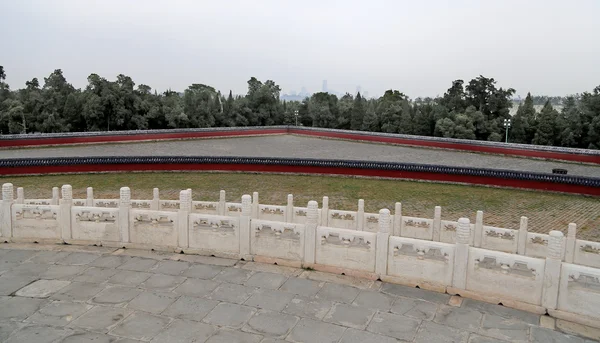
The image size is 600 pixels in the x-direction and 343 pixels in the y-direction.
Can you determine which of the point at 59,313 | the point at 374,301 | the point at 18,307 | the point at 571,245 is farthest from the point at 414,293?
the point at 18,307

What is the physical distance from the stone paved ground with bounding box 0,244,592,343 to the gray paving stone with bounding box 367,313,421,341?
11 millimetres

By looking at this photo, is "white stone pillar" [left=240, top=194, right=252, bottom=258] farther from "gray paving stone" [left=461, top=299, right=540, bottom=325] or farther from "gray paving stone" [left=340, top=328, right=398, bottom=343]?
"gray paving stone" [left=461, top=299, right=540, bottom=325]

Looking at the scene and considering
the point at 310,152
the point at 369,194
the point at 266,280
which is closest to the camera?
the point at 266,280

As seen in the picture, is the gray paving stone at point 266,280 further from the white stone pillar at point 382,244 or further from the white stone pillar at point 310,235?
the white stone pillar at point 382,244

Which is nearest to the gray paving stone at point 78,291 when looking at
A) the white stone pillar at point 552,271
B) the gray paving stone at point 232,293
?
the gray paving stone at point 232,293

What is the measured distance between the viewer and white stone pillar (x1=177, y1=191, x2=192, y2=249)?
745 cm

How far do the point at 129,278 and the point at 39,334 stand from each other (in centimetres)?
158

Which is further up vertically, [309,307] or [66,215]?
[66,215]

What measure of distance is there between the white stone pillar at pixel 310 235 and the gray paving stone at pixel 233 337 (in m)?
2.02

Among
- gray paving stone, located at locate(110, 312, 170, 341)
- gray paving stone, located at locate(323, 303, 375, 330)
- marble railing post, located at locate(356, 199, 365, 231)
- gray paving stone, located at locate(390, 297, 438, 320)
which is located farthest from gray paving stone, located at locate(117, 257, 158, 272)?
marble railing post, located at locate(356, 199, 365, 231)

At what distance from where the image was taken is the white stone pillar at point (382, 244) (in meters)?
6.36

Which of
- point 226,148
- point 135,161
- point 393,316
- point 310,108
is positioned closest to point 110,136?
point 226,148

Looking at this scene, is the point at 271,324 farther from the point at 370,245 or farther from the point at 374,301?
the point at 370,245

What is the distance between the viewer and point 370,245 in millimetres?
6535
